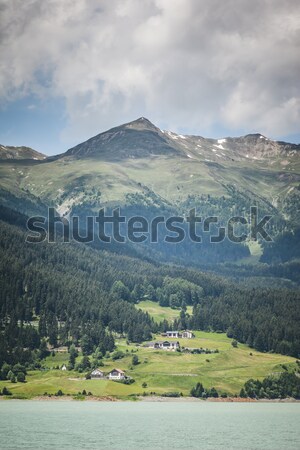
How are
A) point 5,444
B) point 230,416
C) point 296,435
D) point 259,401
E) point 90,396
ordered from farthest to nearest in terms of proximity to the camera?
point 259,401, point 90,396, point 230,416, point 296,435, point 5,444

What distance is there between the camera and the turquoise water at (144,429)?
292 feet

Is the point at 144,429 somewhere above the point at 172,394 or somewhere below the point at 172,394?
above

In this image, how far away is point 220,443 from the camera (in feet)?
304

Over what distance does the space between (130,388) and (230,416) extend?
211 feet

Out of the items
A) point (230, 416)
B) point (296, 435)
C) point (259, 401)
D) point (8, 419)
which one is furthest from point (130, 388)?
point (296, 435)

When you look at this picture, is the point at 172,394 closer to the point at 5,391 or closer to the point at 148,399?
the point at 148,399

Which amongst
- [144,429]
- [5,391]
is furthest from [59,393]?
[144,429]

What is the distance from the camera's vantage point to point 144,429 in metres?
108

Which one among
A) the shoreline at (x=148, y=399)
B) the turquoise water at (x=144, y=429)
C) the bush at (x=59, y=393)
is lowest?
the shoreline at (x=148, y=399)

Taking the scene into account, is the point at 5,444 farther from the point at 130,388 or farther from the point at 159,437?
the point at 130,388

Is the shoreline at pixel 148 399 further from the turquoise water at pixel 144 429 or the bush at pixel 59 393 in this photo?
the turquoise water at pixel 144 429

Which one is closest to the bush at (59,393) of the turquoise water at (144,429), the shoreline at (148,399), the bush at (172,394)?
the shoreline at (148,399)

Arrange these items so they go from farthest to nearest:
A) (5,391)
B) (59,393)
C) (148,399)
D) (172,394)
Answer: (172,394)
(148,399)
(5,391)
(59,393)

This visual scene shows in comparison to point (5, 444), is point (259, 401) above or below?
below
